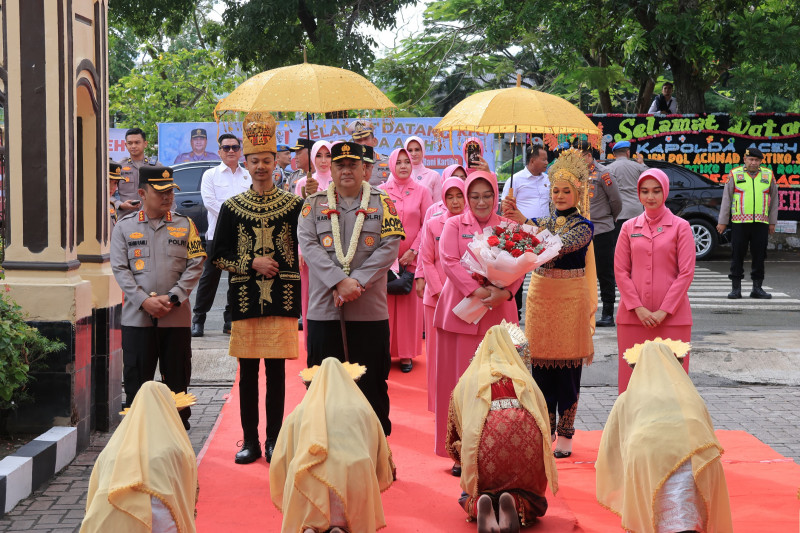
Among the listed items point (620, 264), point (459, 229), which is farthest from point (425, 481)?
point (620, 264)

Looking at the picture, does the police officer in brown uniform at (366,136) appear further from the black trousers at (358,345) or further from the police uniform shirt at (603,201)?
the black trousers at (358,345)

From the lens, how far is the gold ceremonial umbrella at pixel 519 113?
6922 millimetres

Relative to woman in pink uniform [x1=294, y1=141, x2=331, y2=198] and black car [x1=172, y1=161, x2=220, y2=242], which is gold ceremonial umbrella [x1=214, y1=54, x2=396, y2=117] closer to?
woman in pink uniform [x1=294, y1=141, x2=331, y2=198]

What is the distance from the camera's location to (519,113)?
22.9 feet

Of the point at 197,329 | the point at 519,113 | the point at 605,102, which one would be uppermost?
the point at 605,102

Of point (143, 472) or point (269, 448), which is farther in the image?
point (269, 448)

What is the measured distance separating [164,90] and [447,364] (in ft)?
65.6

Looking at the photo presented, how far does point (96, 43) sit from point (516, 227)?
11.9ft

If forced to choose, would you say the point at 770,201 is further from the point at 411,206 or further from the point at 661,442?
the point at 661,442

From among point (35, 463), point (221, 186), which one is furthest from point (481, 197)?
point (221, 186)

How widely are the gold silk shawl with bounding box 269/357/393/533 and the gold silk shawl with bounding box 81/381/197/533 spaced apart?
19.9 inches

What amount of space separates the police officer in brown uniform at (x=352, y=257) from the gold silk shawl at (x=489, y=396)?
1.23 metres

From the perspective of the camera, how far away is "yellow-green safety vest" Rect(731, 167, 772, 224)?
Answer: 1297cm

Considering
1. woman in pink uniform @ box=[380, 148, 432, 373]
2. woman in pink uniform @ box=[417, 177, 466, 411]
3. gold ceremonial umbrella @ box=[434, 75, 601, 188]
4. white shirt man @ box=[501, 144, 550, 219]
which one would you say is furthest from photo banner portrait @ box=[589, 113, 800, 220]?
woman in pink uniform @ box=[417, 177, 466, 411]
